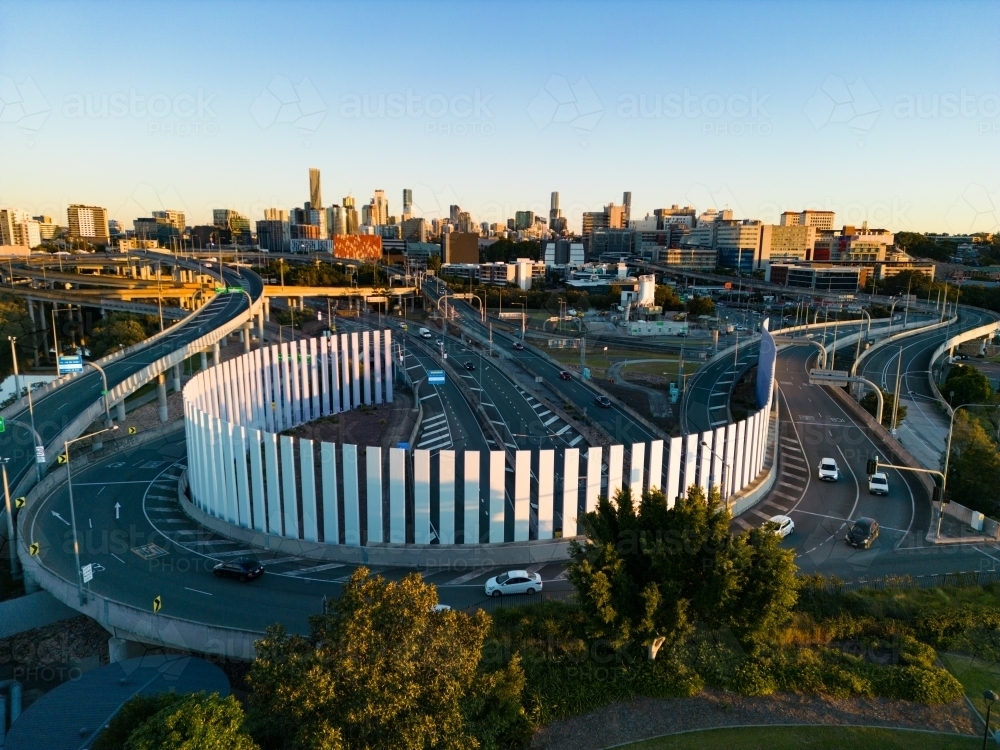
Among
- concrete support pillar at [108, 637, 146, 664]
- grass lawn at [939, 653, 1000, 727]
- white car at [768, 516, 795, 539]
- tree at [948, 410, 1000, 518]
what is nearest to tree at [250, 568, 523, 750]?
concrete support pillar at [108, 637, 146, 664]

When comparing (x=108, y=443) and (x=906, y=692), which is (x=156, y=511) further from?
(x=906, y=692)

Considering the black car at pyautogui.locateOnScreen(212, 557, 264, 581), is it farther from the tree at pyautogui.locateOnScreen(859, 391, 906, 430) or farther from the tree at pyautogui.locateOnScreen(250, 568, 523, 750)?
the tree at pyautogui.locateOnScreen(859, 391, 906, 430)

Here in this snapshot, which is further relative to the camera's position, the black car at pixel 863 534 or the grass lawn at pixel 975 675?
the black car at pixel 863 534

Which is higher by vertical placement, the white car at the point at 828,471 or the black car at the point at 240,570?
the white car at the point at 828,471

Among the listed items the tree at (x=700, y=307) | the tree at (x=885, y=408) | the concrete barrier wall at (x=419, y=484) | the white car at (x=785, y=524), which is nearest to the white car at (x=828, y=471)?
the concrete barrier wall at (x=419, y=484)

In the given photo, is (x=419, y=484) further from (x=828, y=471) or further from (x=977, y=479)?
(x=977, y=479)

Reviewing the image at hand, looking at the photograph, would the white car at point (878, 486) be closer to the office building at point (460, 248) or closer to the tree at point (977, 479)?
the tree at point (977, 479)

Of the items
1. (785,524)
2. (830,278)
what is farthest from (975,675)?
(830,278)
